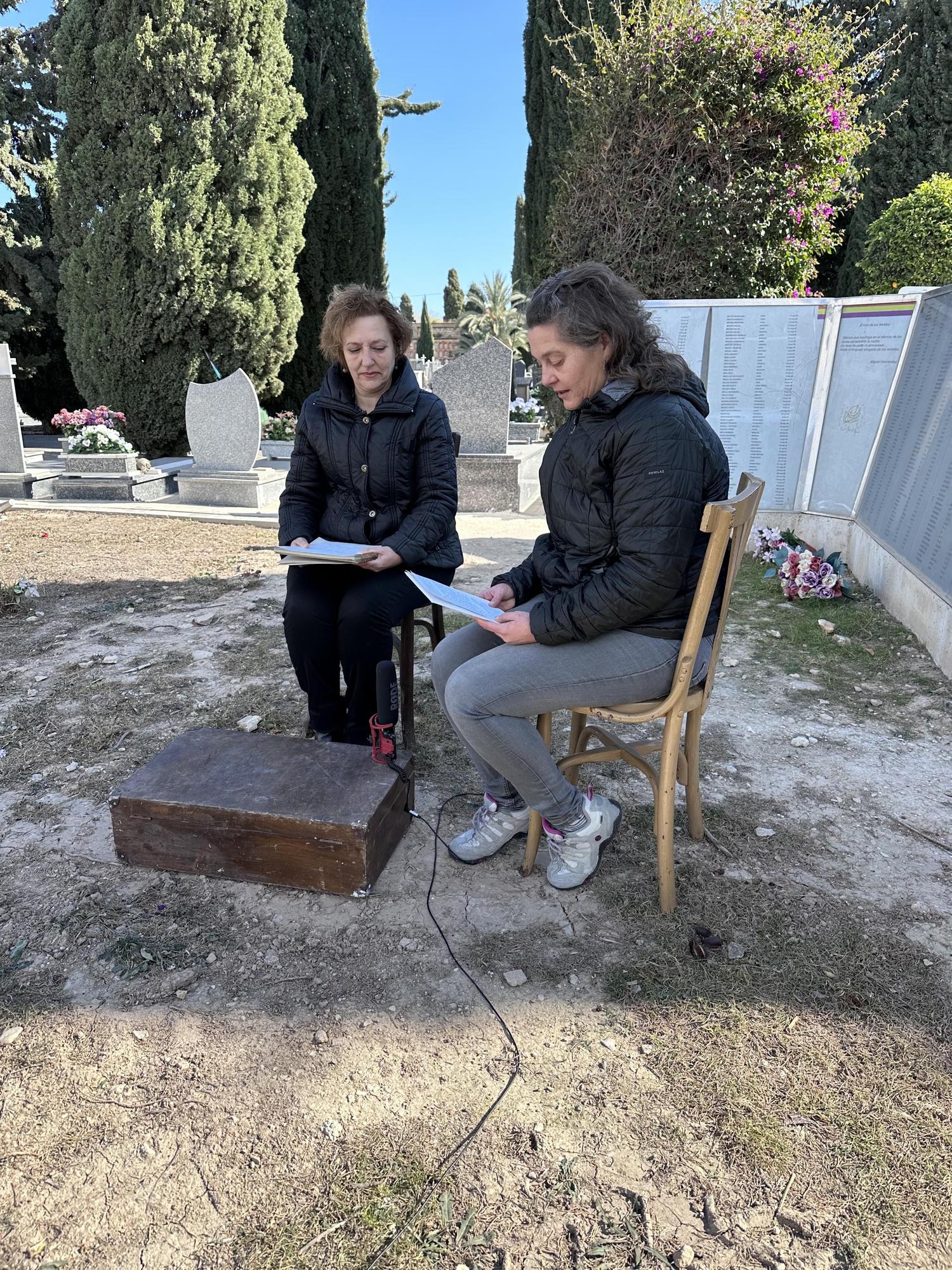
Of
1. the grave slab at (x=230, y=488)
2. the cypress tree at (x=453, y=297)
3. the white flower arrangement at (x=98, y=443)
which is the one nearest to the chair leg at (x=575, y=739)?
the grave slab at (x=230, y=488)

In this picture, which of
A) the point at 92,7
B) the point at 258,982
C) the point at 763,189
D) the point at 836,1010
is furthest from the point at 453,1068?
the point at 92,7

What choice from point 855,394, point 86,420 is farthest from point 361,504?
point 86,420

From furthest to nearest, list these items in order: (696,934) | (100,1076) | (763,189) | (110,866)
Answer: (763,189) < (110,866) < (696,934) < (100,1076)

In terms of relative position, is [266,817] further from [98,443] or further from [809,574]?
[98,443]

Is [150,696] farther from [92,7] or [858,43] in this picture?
[858,43]

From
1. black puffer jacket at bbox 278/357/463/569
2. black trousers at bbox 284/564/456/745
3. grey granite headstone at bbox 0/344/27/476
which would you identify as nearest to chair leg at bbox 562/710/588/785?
black trousers at bbox 284/564/456/745

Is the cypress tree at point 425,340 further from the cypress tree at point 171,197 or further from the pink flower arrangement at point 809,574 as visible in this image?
the pink flower arrangement at point 809,574

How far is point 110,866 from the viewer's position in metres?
2.41

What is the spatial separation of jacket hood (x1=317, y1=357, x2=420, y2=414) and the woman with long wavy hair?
810 mm

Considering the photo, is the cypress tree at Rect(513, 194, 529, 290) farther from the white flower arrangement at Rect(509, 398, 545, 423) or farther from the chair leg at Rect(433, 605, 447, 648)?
the chair leg at Rect(433, 605, 447, 648)

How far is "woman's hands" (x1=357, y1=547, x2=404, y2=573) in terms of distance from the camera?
269 cm

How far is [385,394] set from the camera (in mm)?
2854

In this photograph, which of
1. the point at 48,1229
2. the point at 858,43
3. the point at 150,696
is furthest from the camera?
the point at 858,43

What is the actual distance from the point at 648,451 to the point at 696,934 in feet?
4.04
